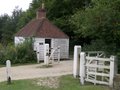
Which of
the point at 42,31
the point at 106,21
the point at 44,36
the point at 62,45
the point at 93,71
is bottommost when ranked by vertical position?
the point at 93,71

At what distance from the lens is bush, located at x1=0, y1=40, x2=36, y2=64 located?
25.6 m

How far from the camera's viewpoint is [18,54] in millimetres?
26000

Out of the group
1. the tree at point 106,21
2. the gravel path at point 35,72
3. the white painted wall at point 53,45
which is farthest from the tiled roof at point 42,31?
the tree at point 106,21

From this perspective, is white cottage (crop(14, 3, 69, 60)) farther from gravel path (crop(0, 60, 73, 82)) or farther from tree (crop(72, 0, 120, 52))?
tree (crop(72, 0, 120, 52))

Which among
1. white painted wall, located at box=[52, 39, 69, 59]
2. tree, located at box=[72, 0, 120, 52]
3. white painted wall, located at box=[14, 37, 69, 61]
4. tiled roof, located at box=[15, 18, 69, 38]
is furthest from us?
white painted wall, located at box=[52, 39, 69, 59]

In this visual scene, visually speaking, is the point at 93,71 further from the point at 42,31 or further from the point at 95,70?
the point at 42,31

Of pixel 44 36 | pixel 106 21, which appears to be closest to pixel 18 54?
pixel 44 36

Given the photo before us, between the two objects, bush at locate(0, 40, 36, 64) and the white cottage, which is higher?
the white cottage

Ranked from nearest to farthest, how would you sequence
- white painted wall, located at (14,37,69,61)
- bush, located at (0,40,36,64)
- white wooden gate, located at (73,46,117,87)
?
white wooden gate, located at (73,46,117,87), bush, located at (0,40,36,64), white painted wall, located at (14,37,69,61)

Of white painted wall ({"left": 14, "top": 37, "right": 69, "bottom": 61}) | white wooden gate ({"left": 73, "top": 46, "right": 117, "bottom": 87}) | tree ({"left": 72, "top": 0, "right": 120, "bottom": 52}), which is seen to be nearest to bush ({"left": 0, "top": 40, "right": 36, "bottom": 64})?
white painted wall ({"left": 14, "top": 37, "right": 69, "bottom": 61})

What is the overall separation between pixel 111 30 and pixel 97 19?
3.06ft

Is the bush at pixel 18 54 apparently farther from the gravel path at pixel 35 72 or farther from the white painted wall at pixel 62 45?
the gravel path at pixel 35 72

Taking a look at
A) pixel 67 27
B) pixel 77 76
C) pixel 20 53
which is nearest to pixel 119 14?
pixel 77 76

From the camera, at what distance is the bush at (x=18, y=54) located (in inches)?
1009
